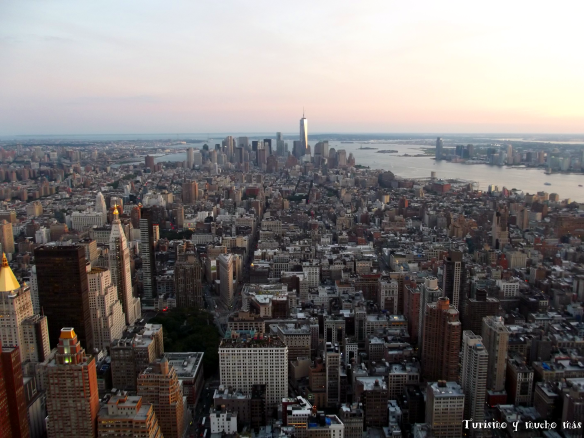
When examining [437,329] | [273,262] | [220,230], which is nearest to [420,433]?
[437,329]

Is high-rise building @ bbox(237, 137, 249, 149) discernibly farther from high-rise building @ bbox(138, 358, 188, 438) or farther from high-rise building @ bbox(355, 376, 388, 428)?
high-rise building @ bbox(138, 358, 188, 438)

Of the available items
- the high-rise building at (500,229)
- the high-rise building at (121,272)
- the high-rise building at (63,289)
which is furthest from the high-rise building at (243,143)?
the high-rise building at (63,289)

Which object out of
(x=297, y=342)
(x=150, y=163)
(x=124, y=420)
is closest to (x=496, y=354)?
(x=297, y=342)

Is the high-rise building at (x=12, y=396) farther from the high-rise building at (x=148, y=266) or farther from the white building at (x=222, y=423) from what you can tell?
the high-rise building at (x=148, y=266)

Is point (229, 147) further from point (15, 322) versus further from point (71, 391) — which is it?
point (71, 391)

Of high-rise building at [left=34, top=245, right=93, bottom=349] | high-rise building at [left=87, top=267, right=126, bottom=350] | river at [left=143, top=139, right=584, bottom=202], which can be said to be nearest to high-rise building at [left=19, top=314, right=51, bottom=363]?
high-rise building at [left=34, top=245, right=93, bottom=349]
